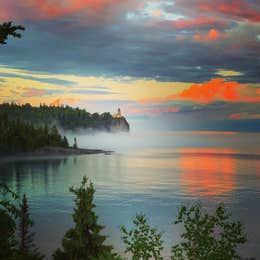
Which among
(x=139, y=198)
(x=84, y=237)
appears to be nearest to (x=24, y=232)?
(x=84, y=237)

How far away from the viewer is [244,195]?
447 feet

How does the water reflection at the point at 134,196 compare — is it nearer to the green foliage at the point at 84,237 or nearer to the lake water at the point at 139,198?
the lake water at the point at 139,198

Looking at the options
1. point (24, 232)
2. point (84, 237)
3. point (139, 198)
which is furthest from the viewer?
point (139, 198)

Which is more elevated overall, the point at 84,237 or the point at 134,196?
the point at 84,237

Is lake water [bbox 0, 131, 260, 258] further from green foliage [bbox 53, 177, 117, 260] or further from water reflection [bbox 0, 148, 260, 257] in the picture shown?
green foliage [bbox 53, 177, 117, 260]

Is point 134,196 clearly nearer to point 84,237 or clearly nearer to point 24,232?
point 24,232

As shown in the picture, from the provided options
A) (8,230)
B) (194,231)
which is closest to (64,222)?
(8,230)

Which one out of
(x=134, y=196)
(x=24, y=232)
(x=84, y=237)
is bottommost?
(x=134, y=196)

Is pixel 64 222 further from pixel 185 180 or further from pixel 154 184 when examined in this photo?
pixel 185 180

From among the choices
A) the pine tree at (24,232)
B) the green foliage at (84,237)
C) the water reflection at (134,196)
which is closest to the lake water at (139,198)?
the water reflection at (134,196)

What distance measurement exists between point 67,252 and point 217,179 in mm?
141403

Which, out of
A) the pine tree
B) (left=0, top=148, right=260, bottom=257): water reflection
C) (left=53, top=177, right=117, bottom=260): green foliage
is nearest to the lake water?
(left=0, top=148, right=260, bottom=257): water reflection

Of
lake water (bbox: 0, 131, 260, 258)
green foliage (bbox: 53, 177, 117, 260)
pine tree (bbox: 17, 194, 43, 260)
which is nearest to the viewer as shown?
pine tree (bbox: 17, 194, 43, 260)

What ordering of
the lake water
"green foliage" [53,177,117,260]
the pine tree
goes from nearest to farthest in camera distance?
the pine tree, "green foliage" [53,177,117,260], the lake water
